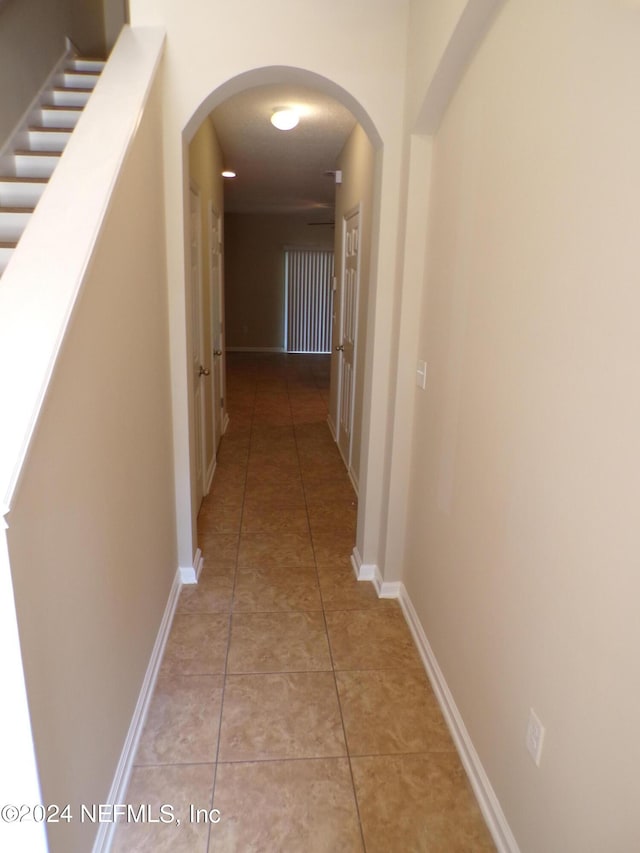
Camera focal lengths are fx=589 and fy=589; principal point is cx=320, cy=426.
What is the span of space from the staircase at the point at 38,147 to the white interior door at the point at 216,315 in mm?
1097

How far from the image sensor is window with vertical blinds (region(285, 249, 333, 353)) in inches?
439

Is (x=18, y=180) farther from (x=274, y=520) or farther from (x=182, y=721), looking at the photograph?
(x=182, y=721)

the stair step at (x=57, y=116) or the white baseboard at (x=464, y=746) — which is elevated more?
the stair step at (x=57, y=116)

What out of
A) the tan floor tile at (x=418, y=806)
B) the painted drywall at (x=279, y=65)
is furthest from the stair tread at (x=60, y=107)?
the tan floor tile at (x=418, y=806)

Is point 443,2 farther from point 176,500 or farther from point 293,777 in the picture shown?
point 293,777

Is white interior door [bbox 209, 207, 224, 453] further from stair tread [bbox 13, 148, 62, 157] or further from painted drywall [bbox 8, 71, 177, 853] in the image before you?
painted drywall [bbox 8, 71, 177, 853]

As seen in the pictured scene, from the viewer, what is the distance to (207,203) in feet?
13.4

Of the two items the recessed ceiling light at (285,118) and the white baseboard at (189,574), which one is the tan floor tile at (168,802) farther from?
the recessed ceiling light at (285,118)

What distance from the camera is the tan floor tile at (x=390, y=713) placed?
6.46 feet

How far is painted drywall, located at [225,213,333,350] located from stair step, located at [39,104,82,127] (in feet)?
24.1

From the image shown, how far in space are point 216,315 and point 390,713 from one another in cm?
356

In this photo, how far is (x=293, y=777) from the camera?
1.83 meters

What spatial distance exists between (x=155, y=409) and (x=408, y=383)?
109 centimetres

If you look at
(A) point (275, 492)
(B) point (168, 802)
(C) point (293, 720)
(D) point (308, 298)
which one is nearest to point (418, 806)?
(C) point (293, 720)
